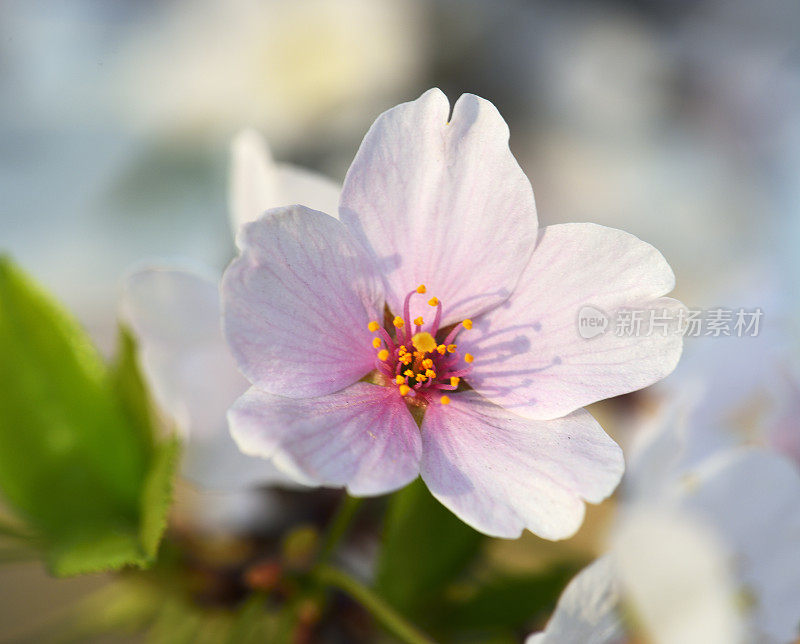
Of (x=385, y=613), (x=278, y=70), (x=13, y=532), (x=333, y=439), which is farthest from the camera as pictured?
(x=278, y=70)

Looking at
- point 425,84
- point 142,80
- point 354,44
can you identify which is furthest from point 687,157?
point 142,80

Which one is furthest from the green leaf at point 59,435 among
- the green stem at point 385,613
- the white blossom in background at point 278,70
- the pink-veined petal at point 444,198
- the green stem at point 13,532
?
the white blossom in background at point 278,70

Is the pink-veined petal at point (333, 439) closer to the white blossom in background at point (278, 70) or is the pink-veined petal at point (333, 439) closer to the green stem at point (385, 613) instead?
the green stem at point (385, 613)

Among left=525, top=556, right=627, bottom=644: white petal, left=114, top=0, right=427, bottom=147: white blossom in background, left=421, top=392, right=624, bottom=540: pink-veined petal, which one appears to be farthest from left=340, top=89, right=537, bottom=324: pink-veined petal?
left=114, top=0, right=427, bottom=147: white blossom in background

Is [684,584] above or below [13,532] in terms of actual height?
above

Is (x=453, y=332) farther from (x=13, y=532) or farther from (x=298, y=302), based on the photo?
(x=13, y=532)

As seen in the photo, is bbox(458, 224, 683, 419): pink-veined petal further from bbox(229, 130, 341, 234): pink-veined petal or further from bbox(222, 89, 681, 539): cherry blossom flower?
bbox(229, 130, 341, 234): pink-veined petal

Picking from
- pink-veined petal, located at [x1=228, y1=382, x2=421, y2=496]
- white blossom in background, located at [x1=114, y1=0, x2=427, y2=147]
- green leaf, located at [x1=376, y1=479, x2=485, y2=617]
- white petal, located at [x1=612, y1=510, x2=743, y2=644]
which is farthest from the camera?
white blossom in background, located at [x1=114, y1=0, x2=427, y2=147]

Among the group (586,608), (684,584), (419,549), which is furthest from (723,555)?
(419,549)
